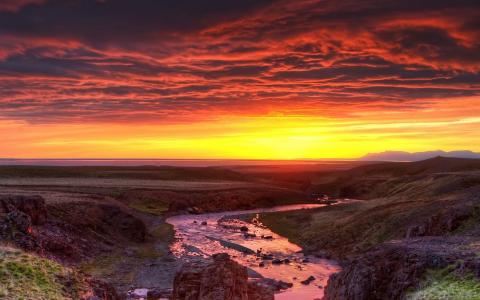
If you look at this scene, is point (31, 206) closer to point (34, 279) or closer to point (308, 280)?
point (34, 279)

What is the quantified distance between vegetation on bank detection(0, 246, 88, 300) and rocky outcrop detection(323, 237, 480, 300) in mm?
18724

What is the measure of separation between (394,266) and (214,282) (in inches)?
507

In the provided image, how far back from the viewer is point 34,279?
103ft

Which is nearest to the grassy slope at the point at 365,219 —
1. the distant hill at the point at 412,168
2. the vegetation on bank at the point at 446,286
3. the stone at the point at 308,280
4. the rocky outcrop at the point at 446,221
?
the rocky outcrop at the point at 446,221

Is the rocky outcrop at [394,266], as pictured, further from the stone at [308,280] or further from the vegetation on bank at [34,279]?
the vegetation on bank at [34,279]

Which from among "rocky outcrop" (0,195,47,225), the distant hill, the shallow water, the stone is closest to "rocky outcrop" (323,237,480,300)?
the shallow water

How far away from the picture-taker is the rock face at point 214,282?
34500 mm

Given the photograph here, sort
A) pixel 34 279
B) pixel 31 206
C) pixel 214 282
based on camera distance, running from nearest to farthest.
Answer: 1. pixel 34 279
2. pixel 214 282
3. pixel 31 206

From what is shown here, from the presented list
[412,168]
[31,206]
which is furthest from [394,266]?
[412,168]

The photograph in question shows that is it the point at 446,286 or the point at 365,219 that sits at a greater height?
the point at 446,286

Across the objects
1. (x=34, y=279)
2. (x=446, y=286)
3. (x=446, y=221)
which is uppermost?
(x=446, y=221)

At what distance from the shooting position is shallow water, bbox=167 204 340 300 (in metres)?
50.3

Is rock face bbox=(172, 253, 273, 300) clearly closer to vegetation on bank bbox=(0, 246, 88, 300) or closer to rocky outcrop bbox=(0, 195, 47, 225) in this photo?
vegetation on bank bbox=(0, 246, 88, 300)

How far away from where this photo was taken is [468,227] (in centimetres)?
4656
